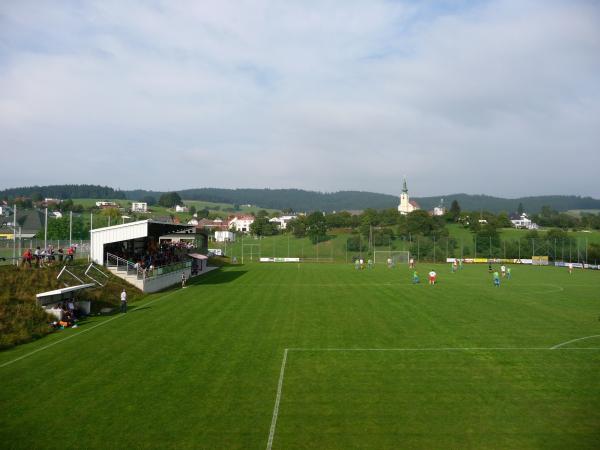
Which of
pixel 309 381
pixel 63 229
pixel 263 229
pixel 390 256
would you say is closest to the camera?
pixel 309 381

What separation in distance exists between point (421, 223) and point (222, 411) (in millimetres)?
104439

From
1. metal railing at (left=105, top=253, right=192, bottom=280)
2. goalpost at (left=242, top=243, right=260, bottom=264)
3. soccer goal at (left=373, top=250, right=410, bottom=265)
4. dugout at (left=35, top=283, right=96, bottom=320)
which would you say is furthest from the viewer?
goalpost at (left=242, top=243, right=260, bottom=264)

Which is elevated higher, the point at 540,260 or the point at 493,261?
the point at 540,260

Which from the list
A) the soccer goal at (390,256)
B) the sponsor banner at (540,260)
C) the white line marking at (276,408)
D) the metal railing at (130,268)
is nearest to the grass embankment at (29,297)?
the metal railing at (130,268)

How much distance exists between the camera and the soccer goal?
263 ft

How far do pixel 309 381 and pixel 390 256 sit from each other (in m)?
71.0

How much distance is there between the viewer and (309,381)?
14.0 meters

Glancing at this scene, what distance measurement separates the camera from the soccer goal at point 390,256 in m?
80.1

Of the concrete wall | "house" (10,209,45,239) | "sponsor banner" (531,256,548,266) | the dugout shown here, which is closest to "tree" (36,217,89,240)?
"house" (10,209,45,239)

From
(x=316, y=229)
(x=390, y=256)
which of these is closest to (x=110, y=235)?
(x=390, y=256)

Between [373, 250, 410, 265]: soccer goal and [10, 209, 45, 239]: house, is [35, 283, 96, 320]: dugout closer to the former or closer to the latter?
[10, 209, 45, 239]: house

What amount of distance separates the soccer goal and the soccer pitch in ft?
179

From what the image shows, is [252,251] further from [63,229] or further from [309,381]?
[309,381]

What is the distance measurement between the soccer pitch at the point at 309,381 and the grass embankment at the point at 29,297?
1445 mm
